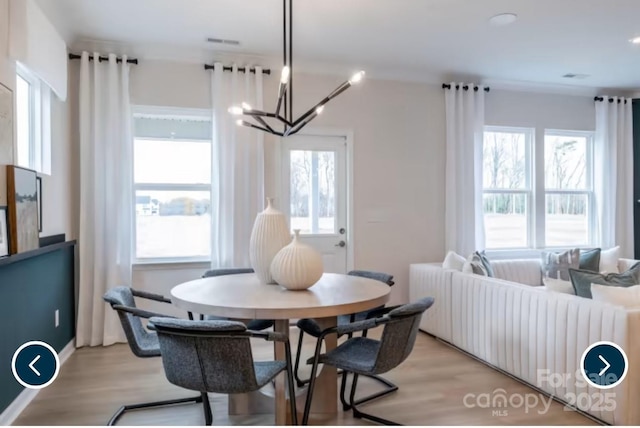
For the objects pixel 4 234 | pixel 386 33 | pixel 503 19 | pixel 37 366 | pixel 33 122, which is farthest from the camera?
pixel 386 33

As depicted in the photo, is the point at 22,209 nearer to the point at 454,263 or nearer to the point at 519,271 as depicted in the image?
the point at 454,263

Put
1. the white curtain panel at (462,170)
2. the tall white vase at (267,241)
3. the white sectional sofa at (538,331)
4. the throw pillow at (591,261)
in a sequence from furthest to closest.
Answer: the white curtain panel at (462,170) → the throw pillow at (591,261) → the tall white vase at (267,241) → the white sectional sofa at (538,331)

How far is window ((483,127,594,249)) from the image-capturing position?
17.3ft

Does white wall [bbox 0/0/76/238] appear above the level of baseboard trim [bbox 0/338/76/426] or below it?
above

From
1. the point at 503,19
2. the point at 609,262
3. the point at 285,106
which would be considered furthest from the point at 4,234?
the point at 609,262

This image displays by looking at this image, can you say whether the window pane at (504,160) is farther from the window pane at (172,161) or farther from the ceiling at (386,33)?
the window pane at (172,161)

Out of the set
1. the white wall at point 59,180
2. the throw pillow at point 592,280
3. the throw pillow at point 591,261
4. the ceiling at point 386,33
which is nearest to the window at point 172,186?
the white wall at point 59,180

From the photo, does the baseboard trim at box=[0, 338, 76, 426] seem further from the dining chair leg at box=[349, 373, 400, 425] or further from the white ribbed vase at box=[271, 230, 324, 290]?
the dining chair leg at box=[349, 373, 400, 425]

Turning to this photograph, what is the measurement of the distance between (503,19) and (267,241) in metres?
2.56

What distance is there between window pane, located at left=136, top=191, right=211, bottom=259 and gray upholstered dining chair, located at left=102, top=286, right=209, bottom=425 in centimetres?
142

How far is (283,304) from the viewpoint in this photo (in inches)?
85.2

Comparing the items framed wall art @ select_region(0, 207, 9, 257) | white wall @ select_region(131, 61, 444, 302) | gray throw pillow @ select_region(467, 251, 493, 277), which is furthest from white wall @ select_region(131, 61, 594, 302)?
framed wall art @ select_region(0, 207, 9, 257)

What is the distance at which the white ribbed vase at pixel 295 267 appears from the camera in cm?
246

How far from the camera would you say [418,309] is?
2252 mm
